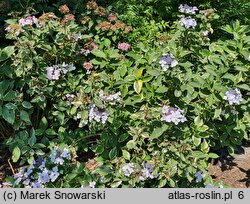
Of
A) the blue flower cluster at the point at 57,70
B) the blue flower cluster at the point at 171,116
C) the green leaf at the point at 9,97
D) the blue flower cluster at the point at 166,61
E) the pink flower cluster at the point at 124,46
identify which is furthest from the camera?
the pink flower cluster at the point at 124,46

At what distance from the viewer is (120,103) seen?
307 centimetres

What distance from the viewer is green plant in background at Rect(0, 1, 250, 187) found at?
2.98 m

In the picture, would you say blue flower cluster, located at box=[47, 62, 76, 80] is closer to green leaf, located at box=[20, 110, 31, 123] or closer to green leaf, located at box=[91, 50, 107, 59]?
green leaf, located at box=[91, 50, 107, 59]

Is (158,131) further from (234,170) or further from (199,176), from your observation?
(234,170)

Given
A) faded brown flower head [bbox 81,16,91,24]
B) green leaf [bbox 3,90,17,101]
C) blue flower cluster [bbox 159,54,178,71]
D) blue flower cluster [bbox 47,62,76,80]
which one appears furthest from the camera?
faded brown flower head [bbox 81,16,91,24]

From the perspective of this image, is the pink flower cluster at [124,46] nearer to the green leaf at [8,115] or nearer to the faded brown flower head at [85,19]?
the faded brown flower head at [85,19]

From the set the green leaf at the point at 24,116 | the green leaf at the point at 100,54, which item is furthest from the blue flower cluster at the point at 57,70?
the green leaf at the point at 24,116

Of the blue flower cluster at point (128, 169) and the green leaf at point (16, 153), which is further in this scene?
the green leaf at point (16, 153)

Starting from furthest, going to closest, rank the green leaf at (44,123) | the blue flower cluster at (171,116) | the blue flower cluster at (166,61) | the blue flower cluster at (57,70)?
the green leaf at (44,123)
the blue flower cluster at (57,70)
the blue flower cluster at (166,61)
the blue flower cluster at (171,116)

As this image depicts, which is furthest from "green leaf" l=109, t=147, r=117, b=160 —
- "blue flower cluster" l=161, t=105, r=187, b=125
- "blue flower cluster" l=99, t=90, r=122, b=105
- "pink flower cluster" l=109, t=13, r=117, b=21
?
"pink flower cluster" l=109, t=13, r=117, b=21

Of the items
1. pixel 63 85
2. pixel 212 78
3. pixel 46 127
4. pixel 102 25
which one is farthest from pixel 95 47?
pixel 212 78

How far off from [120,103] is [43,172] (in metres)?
0.68

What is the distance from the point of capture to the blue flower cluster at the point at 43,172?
305cm

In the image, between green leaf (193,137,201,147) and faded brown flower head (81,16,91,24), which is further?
faded brown flower head (81,16,91,24)
